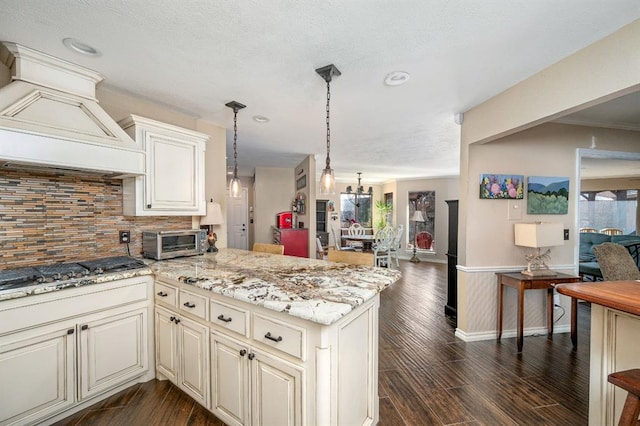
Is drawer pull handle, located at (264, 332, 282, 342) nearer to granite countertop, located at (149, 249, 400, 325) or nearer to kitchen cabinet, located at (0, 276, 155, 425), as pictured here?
granite countertop, located at (149, 249, 400, 325)

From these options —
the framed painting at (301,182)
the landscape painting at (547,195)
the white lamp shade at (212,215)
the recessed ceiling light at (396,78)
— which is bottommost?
the white lamp shade at (212,215)

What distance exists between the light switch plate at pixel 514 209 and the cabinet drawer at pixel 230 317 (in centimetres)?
298

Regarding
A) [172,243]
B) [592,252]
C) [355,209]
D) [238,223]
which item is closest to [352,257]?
[172,243]

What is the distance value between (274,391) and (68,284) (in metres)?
1.50

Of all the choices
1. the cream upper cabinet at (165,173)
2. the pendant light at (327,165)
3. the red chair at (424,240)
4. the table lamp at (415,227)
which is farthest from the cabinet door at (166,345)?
the red chair at (424,240)

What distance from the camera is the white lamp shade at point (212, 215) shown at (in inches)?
113

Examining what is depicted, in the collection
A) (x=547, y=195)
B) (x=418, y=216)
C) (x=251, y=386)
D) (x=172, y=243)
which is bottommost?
(x=251, y=386)

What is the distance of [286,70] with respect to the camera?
1.96 meters

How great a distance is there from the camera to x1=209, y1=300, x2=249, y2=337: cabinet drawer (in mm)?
1450

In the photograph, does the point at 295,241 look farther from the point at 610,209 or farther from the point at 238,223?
the point at 610,209

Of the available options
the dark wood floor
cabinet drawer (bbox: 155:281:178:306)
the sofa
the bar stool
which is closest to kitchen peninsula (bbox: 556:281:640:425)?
the bar stool

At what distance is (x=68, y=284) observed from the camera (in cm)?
169

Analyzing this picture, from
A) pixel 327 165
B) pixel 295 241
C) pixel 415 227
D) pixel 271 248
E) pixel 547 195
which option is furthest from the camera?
pixel 415 227

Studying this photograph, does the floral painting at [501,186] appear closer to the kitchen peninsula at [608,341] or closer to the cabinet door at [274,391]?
the kitchen peninsula at [608,341]
